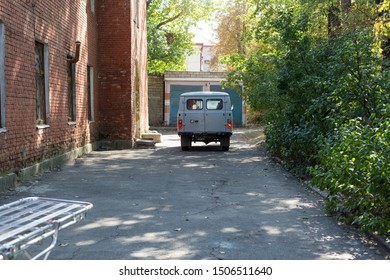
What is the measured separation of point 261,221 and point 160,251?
221 centimetres

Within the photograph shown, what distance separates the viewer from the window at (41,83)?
13.2 meters

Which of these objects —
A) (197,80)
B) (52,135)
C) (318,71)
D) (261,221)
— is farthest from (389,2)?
(197,80)

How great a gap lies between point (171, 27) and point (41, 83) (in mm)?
33356

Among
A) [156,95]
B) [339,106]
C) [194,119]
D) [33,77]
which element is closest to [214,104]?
[194,119]

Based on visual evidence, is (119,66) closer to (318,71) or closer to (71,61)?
(71,61)

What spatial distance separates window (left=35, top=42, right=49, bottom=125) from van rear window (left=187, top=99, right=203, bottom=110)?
8090 millimetres

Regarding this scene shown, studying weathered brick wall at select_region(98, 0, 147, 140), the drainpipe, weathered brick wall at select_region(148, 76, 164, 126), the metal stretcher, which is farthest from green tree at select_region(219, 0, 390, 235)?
weathered brick wall at select_region(148, 76, 164, 126)

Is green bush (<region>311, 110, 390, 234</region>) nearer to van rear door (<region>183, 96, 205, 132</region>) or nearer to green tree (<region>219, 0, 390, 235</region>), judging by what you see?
green tree (<region>219, 0, 390, 235</region>)

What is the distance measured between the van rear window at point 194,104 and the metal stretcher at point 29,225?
54.1 ft

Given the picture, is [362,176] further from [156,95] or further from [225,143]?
[156,95]

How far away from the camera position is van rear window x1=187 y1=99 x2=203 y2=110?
68.8 feet

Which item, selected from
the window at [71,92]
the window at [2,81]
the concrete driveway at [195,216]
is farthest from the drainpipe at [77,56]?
the window at [2,81]

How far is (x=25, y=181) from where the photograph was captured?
11.2m

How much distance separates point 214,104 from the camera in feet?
69.1
